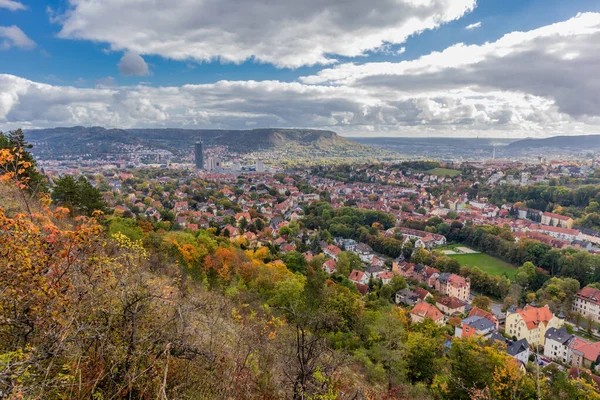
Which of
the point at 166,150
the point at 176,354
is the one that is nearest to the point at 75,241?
the point at 176,354

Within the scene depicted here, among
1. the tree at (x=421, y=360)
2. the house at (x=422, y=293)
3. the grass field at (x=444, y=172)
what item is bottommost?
the house at (x=422, y=293)

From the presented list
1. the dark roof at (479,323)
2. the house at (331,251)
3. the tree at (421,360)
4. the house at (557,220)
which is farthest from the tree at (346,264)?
the house at (557,220)

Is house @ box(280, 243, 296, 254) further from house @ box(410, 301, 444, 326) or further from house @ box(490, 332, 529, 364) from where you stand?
house @ box(490, 332, 529, 364)

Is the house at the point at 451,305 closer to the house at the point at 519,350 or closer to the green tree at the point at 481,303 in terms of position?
the green tree at the point at 481,303

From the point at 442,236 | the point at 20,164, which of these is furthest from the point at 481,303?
the point at 20,164

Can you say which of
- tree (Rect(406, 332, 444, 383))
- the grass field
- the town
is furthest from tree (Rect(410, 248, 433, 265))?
the grass field

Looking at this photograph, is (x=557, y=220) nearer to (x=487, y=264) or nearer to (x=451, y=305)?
(x=487, y=264)

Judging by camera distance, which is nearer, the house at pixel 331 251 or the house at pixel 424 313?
the house at pixel 424 313
